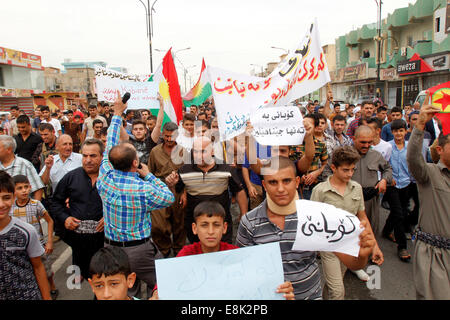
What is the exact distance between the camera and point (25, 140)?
6.14 meters

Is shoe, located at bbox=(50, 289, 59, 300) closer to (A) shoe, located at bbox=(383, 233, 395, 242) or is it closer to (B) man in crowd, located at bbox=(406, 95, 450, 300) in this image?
(B) man in crowd, located at bbox=(406, 95, 450, 300)

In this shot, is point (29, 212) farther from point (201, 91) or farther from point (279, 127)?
point (201, 91)

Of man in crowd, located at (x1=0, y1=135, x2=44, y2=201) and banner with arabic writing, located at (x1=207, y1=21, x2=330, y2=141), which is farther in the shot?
banner with arabic writing, located at (x1=207, y1=21, x2=330, y2=141)

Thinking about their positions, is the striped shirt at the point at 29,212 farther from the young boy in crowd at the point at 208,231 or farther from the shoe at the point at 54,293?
the young boy in crowd at the point at 208,231

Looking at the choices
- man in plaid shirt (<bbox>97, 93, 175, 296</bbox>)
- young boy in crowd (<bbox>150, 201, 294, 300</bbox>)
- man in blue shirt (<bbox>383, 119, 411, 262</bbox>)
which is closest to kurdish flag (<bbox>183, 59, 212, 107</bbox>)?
man in blue shirt (<bbox>383, 119, 411, 262</bbox>)

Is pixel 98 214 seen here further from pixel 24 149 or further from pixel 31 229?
pixel 24 149

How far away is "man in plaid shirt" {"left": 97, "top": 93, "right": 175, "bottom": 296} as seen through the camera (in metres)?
2.85

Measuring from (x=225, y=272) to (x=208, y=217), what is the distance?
21.9 inches

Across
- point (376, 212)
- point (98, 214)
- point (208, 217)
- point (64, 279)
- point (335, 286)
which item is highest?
point (208, 217)

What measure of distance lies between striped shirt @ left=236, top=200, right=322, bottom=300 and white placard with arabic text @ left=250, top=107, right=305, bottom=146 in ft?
5.45

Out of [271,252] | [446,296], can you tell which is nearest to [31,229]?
[271,252]

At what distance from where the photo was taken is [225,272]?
5.92 feet

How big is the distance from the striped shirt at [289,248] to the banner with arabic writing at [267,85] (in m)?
1.94

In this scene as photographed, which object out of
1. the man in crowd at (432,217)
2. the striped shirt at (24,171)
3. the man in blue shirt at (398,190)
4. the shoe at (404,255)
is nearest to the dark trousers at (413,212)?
the man in blue shirt at (398,190)
